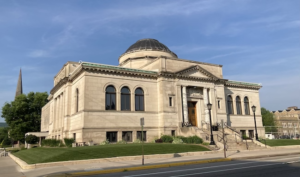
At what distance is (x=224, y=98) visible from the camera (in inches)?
1521

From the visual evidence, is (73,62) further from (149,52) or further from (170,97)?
(170,97)

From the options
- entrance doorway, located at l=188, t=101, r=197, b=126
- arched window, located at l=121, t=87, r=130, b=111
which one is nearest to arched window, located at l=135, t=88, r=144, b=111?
arched window, located at l=121, t=87, r=130, b=111

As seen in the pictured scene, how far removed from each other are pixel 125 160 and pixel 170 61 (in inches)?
768

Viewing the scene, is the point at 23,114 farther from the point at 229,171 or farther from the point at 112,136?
the point at 229,171

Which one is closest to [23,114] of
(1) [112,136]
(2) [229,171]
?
(1) [112,136]

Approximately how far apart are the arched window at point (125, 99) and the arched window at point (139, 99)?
47.3 inches

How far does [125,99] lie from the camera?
3198cm

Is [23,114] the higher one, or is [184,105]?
[23,114]

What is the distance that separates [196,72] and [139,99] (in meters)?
9.75

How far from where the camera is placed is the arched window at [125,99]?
31688 mm

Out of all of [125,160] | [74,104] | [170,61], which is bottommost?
[125,160]

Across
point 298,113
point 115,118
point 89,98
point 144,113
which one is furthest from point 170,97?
point 298,113

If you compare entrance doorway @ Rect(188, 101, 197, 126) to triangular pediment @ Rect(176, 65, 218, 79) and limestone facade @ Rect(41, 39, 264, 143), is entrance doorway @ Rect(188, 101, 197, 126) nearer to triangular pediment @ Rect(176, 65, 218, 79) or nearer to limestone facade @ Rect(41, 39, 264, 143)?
limestone facade @ Rect(41, 39, 264, 143)

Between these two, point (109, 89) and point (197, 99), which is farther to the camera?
point (197, 99)
